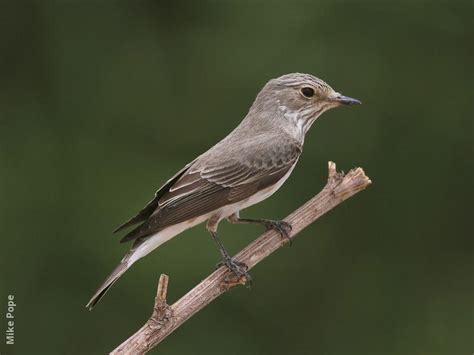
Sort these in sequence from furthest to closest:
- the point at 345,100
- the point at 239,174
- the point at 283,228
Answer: the point at 345,100, the point at 239,174, the point at 283,228

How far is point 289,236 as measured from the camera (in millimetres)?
5070

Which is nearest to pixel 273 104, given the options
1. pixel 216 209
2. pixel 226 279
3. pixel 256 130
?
pixel 256 130

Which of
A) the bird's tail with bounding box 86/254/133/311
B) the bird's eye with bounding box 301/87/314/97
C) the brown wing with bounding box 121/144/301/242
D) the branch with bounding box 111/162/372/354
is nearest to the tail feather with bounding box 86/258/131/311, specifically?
the bird's tail with bounding box 86/254/133/311

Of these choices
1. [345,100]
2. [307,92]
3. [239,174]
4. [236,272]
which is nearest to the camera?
[236,272]

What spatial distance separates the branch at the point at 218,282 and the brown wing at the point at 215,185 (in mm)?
394

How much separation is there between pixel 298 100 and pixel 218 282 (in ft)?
5.60

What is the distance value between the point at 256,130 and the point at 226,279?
1401 mm

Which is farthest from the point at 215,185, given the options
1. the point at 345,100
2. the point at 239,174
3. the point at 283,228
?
the point at 345,100

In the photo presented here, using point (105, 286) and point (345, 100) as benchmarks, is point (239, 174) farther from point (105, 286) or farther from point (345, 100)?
point (105, 286)

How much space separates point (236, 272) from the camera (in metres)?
4.78

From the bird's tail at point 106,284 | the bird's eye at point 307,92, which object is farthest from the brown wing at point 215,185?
the bird's eye at point 307,92

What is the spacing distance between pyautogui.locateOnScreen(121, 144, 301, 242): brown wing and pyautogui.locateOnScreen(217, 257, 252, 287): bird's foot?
0.42 metres

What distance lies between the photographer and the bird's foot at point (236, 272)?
464 centimetres

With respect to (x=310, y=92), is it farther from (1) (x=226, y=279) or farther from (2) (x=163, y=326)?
(2) (x=163, y=326)
